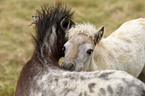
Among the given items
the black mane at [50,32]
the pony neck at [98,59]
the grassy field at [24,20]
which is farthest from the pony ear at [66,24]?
the grassy field at [24,20]

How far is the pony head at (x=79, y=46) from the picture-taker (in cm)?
268

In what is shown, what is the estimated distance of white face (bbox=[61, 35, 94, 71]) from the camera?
8.80 ft

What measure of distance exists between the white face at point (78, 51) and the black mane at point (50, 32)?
0.12 meters

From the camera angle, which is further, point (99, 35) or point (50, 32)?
point (99, 35)

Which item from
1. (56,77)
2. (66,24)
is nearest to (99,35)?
(66,24)

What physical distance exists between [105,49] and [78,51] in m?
0.71

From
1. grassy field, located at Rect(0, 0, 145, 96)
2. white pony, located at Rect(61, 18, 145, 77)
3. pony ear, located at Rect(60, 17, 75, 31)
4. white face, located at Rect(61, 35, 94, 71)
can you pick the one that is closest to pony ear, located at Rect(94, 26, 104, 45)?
white pony, located at Rect(61, 18, 145, 77)

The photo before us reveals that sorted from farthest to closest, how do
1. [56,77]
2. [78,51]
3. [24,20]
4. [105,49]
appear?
[24,20], [105,49], [78,51], [56,77]

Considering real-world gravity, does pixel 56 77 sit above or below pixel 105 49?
below

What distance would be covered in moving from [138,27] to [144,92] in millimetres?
2301

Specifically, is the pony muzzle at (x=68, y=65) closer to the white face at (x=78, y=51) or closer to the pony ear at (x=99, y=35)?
the white face at (x=78, y=51)

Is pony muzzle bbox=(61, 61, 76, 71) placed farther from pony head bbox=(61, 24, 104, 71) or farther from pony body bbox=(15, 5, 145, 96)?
pony body bbox=(15, 5, 145, 96)

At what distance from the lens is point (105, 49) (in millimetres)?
3301

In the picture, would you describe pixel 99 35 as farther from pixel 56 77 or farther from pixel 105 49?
pixel 56 77
